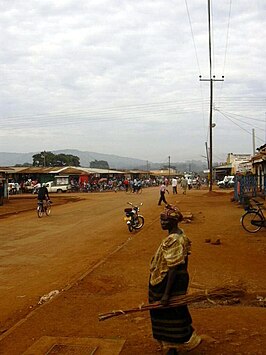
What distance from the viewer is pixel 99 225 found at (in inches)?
696

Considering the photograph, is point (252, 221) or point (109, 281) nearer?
point (109, 281)

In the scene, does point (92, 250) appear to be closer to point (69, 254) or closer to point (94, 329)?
point (69, 254)

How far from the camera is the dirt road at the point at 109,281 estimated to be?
543 cm

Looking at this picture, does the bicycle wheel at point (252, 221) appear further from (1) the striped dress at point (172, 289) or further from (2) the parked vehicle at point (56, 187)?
(2) the parked vehicle at point (56, 187)

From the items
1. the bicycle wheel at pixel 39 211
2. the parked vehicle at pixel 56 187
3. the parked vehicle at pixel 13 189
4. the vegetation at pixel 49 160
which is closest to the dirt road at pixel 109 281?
the bicycle wheel at pixel 39 211

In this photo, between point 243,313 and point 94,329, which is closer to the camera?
point 94,329

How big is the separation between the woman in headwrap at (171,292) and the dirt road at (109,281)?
0.36m

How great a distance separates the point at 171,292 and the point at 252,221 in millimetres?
10675

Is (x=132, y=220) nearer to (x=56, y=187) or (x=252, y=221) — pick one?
(x=252, y=221)

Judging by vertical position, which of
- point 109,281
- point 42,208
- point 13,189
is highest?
point 13,189

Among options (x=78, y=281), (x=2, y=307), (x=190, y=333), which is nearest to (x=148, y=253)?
(x=78, y=281)

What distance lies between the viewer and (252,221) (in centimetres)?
1471

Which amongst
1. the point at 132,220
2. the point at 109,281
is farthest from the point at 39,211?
the point at 109,281

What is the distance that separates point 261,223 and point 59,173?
4236 cm
